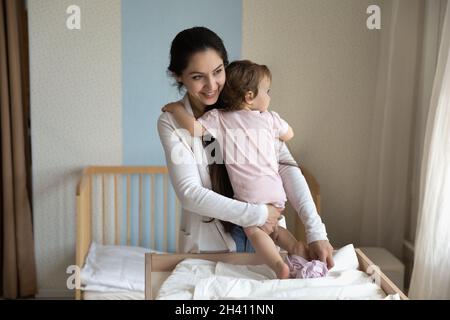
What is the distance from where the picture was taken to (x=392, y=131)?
2.41 meters

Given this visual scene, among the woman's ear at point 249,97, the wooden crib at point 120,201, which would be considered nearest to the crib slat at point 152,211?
the wooden crib at point 120,201

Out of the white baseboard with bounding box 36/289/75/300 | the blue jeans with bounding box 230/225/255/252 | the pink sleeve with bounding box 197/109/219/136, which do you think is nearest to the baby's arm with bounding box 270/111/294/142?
the pink sleeve with bounding box 197/109/219/136

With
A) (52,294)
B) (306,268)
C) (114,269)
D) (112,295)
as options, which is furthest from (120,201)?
(306,268)

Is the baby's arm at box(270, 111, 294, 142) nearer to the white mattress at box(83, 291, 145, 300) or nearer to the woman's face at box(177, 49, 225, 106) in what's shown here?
the woman's face at box(177, 49, 225, 106)

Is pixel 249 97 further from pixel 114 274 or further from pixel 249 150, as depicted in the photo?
pixel 114 274

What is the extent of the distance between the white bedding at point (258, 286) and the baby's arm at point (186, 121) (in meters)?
0.30

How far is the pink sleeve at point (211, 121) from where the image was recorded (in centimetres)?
134

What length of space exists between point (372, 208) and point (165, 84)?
970 mm

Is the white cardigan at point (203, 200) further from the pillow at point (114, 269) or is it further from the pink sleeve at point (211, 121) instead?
the pillow at point (114, 269)

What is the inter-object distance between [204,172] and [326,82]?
109 cm

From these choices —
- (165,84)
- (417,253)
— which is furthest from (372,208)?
(165,84)

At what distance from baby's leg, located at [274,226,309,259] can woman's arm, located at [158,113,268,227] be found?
84 mm

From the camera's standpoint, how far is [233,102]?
4.42ft

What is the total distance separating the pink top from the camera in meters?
1.35
